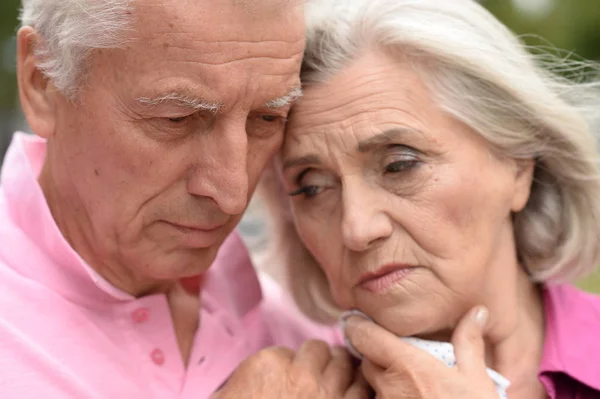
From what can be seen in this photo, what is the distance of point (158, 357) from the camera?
9.44 feet

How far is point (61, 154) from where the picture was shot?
8.98 feet

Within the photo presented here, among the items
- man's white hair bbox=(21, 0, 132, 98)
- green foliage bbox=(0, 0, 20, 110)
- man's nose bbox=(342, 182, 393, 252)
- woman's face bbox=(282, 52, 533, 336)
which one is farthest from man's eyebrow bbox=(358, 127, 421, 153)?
green foliage bbox=(0, 0, 20, 110)

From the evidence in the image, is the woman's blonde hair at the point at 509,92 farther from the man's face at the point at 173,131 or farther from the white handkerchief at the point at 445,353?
the white handkerchief at the point at 445,353

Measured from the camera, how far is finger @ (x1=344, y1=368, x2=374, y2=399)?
292cm

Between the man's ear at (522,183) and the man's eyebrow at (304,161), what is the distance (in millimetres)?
795

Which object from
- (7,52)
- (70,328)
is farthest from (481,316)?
(7,52)

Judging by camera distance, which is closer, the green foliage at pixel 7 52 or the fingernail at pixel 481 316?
the fingernail at pixel 481 316

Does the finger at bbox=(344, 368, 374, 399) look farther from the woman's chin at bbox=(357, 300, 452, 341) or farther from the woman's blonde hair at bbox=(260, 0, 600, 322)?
the woman's blonde hair at bbox=(260, 0, 600, 322)

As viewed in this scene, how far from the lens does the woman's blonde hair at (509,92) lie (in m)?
2.90

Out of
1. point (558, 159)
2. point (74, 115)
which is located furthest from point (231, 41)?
point (558, 159)

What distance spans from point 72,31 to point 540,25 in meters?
11.0

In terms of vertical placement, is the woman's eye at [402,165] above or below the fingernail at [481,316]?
above

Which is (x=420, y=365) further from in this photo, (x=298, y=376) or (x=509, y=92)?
(x=509, y=92)

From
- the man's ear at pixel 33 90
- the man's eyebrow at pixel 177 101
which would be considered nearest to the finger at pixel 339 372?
the man's eyebrow at pixel 177 101
